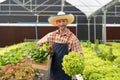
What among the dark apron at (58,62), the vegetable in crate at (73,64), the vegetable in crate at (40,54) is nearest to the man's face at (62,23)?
the dark apron at (58,62)

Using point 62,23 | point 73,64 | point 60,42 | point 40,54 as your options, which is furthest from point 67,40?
point 73,64

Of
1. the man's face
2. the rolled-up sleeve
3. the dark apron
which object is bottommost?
the dark apron

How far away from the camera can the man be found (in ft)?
20.3

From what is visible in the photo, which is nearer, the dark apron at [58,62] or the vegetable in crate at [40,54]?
the dark apron at [58,62]

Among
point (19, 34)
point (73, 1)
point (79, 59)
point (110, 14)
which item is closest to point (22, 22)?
point (19, 34)

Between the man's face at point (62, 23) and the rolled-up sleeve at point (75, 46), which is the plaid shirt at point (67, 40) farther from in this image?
the man's face at point (62, 23)

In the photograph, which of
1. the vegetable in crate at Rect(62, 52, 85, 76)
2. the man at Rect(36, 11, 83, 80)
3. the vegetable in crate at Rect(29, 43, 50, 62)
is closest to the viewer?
the vegetable in crate at Rect(62, 52, 85, 76)

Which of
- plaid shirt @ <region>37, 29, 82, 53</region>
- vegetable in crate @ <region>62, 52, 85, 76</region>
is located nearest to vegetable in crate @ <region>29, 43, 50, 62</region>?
plaid shirt @ <region>37, 29, 82, 53</region>

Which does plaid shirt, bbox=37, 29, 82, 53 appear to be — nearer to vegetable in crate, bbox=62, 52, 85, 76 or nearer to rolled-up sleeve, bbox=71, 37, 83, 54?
rolled-up sleeve, bbox=71, 37, 83, 54

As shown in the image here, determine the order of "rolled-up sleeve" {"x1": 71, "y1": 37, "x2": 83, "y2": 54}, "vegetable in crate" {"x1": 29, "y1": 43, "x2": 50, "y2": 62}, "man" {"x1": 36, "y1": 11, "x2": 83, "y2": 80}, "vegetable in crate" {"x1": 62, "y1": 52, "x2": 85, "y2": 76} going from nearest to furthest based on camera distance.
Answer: "vegetable in crate" {"x1": 62, "y1": 52, "x2": 85, "y2": 76}
"rolled-up sleeve" {"x1": 71, "y1": 37, "x2": 83, "y2": 54}
"man" {"x1": 36, "y1": 11, "x2": 83, "y2": 80}
"vegetable in crate" {"x1": 29, "y1": 43, "x2": 50, "y2": 62}

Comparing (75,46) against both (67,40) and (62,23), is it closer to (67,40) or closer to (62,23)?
(67,40)

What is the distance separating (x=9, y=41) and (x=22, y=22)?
1.41 meters

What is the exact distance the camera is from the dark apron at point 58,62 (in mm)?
6270

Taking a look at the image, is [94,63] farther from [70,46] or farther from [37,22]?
[37,22]
